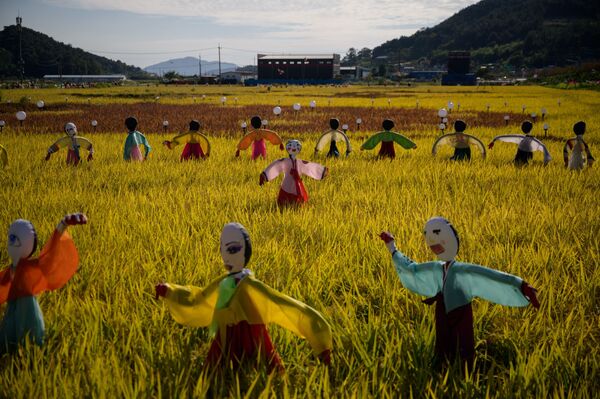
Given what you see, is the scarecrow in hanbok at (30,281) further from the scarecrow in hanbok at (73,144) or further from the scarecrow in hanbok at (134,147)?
the scarecrow in hanbok at (134,147)

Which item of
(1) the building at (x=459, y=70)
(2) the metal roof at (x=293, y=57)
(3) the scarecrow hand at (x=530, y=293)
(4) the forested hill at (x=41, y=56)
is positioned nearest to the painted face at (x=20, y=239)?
(3) the scarecrow hand at (x=530, y=293)

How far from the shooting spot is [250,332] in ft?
6.06

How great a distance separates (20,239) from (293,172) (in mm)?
3252

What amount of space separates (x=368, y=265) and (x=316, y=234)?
94 cm

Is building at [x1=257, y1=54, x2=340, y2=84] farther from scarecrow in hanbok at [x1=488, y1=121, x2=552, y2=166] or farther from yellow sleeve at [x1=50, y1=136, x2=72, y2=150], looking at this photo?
yellow sleeve at [x1=50, y1=136, x2=72, y2=150]

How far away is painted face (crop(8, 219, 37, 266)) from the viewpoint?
1895 millimetres

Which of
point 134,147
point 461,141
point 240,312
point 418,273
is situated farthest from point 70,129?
point 418,273

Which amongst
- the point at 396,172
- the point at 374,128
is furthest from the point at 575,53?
the point at 396,172

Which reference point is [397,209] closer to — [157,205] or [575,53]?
[157,205]

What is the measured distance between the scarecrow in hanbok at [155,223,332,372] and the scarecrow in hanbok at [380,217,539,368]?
49 cm

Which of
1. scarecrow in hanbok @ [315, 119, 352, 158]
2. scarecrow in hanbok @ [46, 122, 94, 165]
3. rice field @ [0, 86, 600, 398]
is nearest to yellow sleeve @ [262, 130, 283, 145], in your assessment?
rice field @ [0, 86, 600, 398]

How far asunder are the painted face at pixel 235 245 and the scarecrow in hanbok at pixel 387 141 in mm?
6725

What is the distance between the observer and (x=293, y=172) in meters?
4.92

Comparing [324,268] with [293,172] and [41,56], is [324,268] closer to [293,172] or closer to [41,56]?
[293,172]
